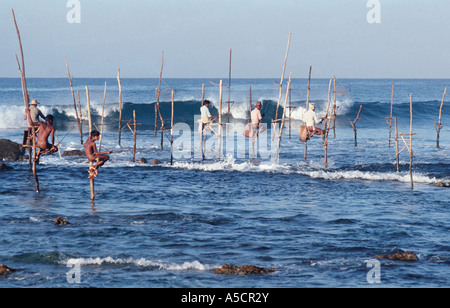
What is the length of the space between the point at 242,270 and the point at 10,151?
16.5 meters

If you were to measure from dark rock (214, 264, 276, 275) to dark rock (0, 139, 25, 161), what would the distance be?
52.2 ft

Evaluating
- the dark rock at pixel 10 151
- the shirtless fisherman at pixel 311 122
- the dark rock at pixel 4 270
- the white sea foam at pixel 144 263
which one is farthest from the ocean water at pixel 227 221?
Answer: the shirtless fisherman at pixel 311 122

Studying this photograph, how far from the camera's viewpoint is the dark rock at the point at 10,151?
2283 centimetres

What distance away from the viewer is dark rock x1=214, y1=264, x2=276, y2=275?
9117mm

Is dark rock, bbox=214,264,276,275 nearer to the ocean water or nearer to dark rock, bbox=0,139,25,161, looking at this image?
the ocean water

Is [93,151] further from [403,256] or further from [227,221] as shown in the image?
[403,256]

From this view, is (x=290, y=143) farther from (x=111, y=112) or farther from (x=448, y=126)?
(x=111, y=112)

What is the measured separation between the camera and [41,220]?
1252cm

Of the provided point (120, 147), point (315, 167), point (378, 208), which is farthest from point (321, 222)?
point (120, 147)

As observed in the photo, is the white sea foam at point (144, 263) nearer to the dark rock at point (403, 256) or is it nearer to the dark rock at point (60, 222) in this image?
the dark rock at point (60, 222)

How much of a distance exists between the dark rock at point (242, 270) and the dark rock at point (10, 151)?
1590 centimetres

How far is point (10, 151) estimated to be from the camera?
907 inches

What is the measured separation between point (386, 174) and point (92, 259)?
1245 cm

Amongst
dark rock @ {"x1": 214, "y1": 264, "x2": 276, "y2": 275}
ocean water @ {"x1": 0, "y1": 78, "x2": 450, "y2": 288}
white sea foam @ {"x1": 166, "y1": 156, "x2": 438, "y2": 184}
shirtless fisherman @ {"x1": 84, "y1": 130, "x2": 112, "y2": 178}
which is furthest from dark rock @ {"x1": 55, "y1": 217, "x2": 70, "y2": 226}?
white sea foam @ {"x1": 166, "y1": 156, "x2": 438, "y2": 184}
